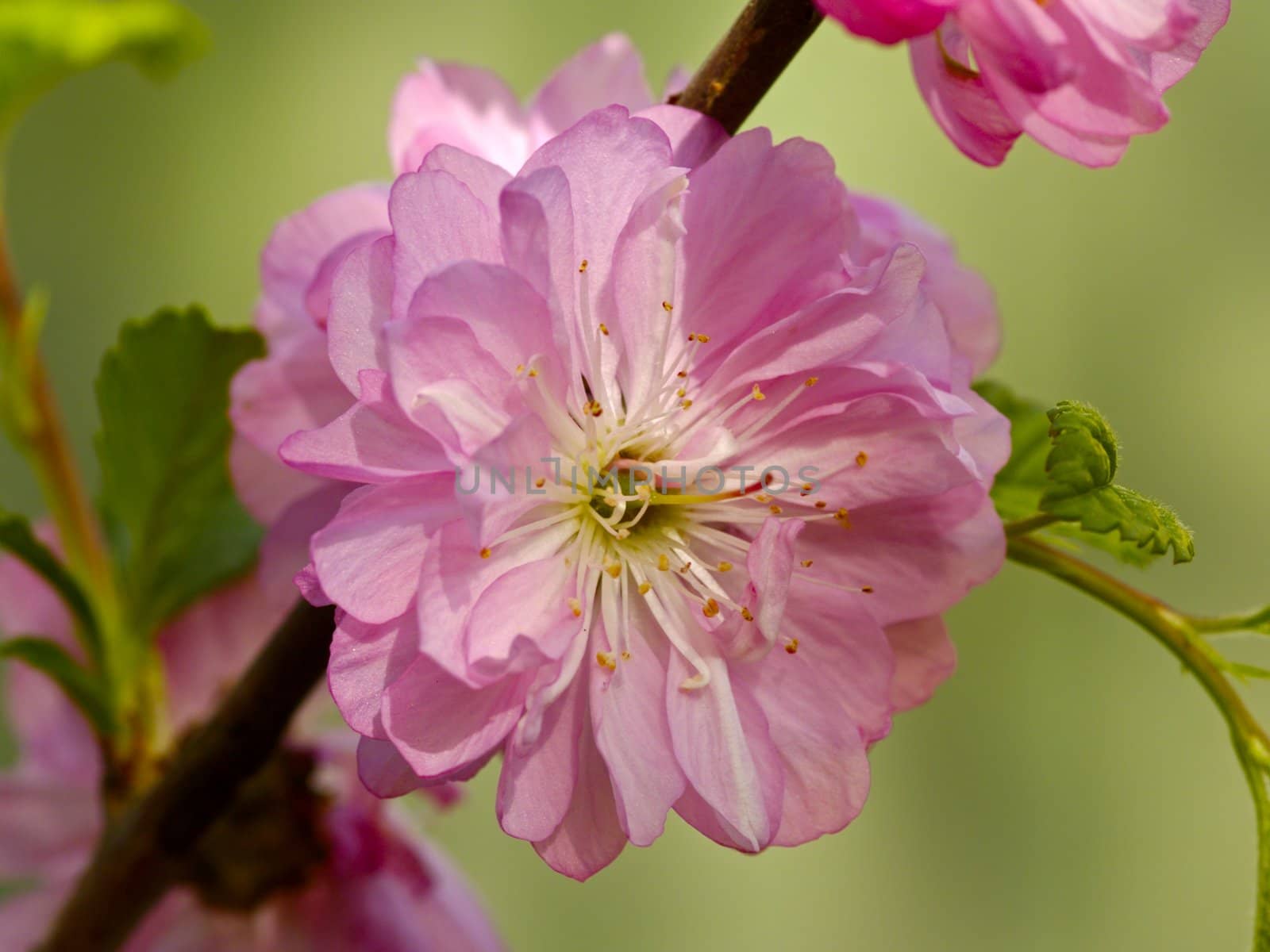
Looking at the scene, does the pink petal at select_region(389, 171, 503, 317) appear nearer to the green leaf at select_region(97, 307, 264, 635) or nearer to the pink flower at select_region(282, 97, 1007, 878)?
the pink flower at select_region(282, 97, 1007, 878)

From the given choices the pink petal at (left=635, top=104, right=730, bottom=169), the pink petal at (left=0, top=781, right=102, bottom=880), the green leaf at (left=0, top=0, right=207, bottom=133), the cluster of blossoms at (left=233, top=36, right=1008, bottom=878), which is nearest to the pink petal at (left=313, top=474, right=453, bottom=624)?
the cluster of blossoms at (left=233, top=36, right=1008, bottom=878)

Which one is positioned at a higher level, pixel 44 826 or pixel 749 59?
pixel 749 59

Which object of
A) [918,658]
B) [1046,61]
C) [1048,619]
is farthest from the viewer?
[1048,619]

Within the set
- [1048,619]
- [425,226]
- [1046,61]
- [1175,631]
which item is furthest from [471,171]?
[1048,619]

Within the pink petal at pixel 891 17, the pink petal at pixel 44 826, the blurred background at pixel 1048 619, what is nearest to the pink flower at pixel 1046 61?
the pink petal at pixel 891 17

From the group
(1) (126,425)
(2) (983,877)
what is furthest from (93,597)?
(2) (983,877)

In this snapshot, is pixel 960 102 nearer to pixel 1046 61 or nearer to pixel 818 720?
pixel 1046 61

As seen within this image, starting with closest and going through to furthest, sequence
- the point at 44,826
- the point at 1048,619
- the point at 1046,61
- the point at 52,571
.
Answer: the point at 1046,61, the point at 52,571, the point at 44,826, the point at 1048,619
